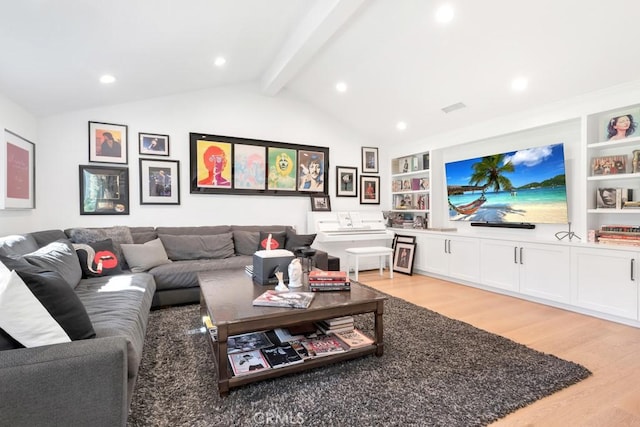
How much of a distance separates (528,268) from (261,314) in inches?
128

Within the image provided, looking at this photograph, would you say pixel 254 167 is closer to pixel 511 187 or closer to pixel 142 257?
pixel 142 257

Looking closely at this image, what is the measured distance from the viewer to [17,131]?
303 cm

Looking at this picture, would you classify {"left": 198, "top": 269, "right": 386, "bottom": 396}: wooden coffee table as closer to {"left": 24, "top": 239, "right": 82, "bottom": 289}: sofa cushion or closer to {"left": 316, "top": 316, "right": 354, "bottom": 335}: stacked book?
{"left": 316, "top": 316, "right": 354, "bottom": 335}: stacked book

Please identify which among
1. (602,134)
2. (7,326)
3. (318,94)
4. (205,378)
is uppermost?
(318,94)

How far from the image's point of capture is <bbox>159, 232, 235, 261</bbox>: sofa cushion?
372cm

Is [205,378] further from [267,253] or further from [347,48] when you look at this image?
[347,48]

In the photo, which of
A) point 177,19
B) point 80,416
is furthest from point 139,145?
point 80,416

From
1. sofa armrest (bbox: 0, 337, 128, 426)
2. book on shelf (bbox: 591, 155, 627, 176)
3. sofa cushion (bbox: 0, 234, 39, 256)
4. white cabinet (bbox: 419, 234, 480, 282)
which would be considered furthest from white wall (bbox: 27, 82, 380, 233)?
book on shelf (bbox: 591, 155, 627, 176)

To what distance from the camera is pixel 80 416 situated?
1.11 m

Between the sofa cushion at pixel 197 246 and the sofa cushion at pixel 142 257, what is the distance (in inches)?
10.9

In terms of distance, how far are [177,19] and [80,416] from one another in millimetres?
2638

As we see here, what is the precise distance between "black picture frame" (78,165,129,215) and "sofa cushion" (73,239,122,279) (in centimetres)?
90

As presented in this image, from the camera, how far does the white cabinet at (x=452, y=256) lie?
4199 mm

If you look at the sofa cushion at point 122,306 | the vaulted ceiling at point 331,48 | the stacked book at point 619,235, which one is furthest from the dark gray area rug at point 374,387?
the vaulted ceiling at point 331,48
